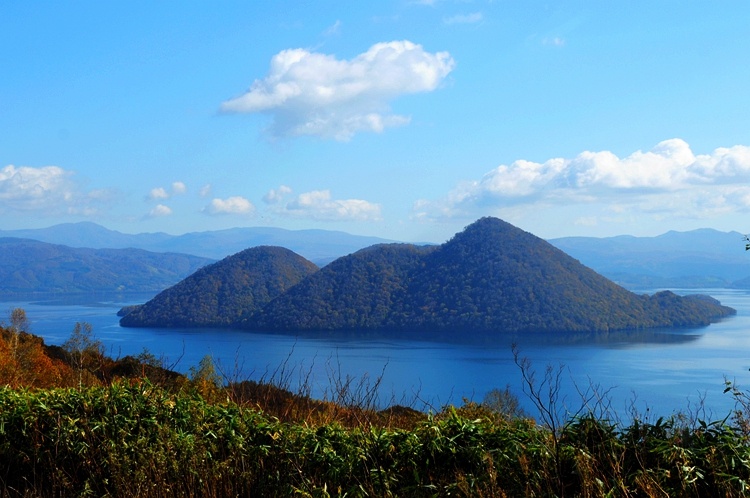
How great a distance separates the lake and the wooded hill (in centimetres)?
747

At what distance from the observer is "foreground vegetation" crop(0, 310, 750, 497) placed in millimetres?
2652

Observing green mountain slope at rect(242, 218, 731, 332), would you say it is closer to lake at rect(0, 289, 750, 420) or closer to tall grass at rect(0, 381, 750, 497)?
lake at rect(0, 289, 750, 420)

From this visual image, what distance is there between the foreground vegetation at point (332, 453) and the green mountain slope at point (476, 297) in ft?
299

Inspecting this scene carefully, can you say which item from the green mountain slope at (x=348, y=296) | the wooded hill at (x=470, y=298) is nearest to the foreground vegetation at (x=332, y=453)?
the wooded hill at (x=470, y=298)

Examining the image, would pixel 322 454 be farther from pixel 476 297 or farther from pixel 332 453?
pixel 476 297

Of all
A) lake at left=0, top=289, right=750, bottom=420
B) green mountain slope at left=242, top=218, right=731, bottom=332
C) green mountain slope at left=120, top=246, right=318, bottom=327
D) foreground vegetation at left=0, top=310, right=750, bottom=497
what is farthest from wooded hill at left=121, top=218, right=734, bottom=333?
foreground vegetation at left=0, top=310, right=750, bottom=497

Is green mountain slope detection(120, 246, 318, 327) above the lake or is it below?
above

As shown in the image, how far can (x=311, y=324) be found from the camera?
3868 inches

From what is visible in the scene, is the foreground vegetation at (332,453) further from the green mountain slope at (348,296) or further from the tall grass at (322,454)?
the green mountain slope at (348,296)

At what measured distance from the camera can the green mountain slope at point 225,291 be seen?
105125mm

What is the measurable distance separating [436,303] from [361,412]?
99312 mm

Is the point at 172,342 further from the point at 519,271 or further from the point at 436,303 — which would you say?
the point at 519,271

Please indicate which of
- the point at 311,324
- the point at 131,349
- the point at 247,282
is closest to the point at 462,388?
the point at 131,349

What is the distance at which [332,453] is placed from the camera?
306 cm
